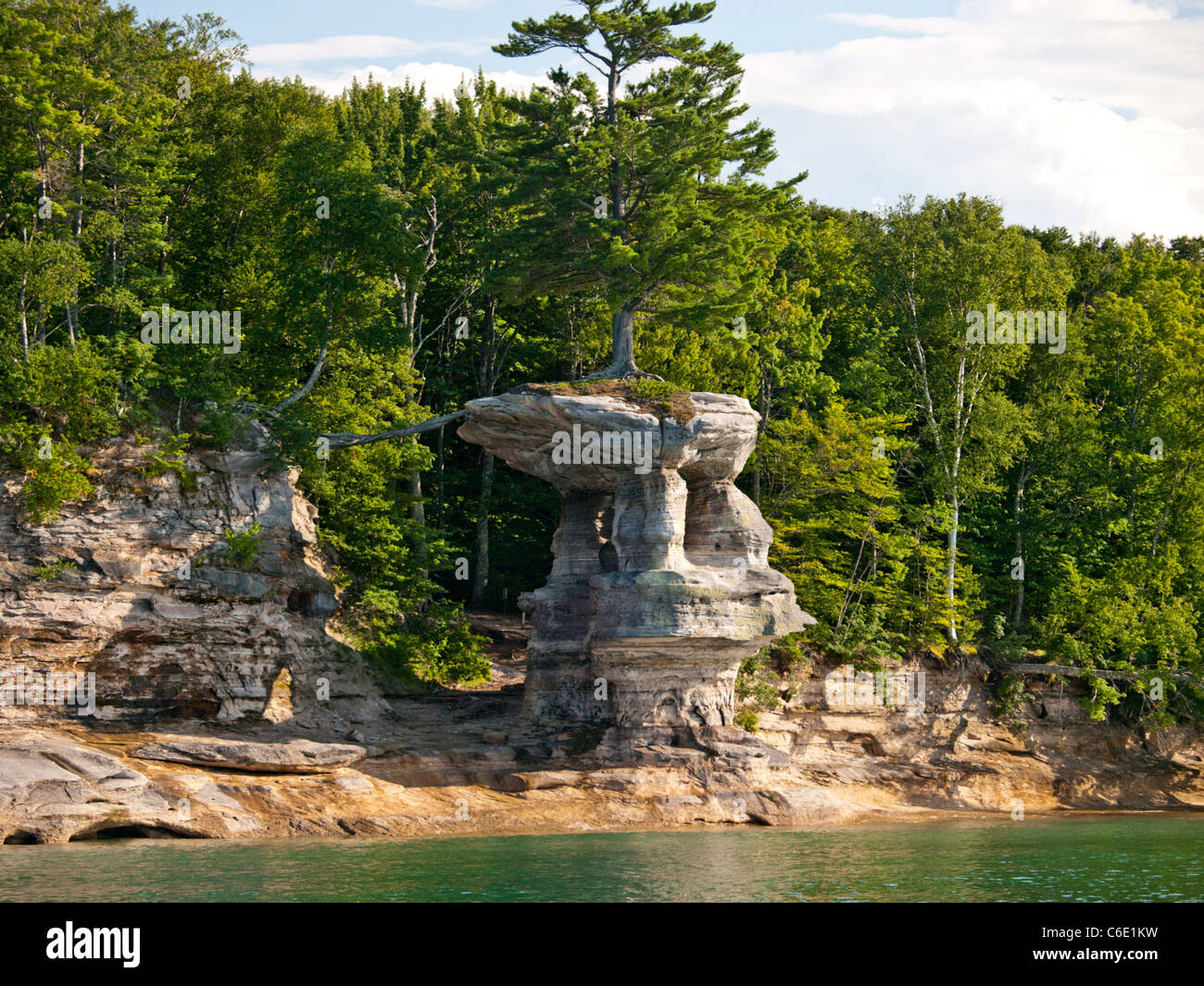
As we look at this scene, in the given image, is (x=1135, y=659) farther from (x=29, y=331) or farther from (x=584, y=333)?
(x=29, y=331)

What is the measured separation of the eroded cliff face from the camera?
30906 millimetres

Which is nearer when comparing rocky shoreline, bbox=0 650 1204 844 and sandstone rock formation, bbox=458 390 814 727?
rocky shoreline, bbox=0 650 1204 844

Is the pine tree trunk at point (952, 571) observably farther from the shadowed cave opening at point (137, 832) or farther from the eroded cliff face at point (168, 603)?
the shadowed cave opening at point (137, 832)

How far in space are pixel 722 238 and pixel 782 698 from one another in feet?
43.2

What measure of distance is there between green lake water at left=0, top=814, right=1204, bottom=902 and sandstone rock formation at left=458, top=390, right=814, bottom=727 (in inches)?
183

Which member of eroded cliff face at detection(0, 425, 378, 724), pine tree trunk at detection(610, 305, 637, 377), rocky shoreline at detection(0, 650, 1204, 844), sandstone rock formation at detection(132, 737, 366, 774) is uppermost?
pine tree trunk at detection(610, 305, 637, 377)

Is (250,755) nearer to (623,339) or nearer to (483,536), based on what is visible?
(623,339)

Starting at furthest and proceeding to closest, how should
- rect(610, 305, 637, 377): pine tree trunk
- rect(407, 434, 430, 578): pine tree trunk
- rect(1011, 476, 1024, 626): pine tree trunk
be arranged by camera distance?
rect(1011, 476, 1024, 626): pine tree trunk
rect(407, 434, 430, 578): pine tree trunk
rect(610, 305, 637, 377): pine tree trunk

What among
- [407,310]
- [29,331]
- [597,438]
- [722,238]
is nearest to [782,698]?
[597,438]

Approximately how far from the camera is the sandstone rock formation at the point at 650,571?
32188mm

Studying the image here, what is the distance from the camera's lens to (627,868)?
23375mm

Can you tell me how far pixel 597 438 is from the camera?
32938 mm

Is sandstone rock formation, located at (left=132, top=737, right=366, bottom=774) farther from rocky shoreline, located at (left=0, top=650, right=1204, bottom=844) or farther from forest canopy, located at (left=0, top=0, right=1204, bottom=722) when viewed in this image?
forest canopy, located at (left=0, top=0, right=1204, bottom=722)

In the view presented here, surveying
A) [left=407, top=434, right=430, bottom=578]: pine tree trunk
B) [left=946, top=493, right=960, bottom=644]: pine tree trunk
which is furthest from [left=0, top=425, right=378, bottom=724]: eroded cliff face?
[left=946, top=493, right=960, bottom=644]: pine tree trunk
